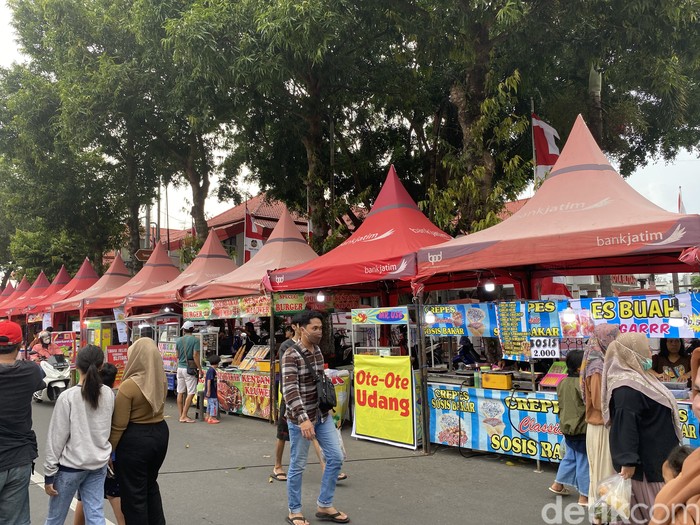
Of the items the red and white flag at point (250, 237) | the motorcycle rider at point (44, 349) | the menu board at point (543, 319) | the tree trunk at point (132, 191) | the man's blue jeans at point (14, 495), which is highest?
the tree trunk at point (132, 191)

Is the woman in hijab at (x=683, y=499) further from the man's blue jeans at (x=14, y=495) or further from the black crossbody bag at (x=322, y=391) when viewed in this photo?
the man's blue jeans at (x=14, y=495)

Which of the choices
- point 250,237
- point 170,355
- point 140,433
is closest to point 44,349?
point 170,355

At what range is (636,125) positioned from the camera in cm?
1365

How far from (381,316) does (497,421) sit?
2147 mm

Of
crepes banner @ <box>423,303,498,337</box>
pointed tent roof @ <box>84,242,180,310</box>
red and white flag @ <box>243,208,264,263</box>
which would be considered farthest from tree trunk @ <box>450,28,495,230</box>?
pointed tent roof @ <box>84,242,180,310</box>

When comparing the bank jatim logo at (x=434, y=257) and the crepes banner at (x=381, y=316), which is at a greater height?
the bank jatim logo at (x=434, y=257)

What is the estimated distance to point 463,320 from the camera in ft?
22.3

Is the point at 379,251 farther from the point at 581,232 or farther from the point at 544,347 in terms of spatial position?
the point at 581,232

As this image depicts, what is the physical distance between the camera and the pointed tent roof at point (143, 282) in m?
14.6

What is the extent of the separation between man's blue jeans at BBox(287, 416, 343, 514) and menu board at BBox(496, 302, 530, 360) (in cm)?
282

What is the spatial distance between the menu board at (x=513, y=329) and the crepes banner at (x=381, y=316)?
1317 millimetres

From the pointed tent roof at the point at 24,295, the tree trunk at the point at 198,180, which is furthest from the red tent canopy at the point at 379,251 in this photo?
the pointed tent roof at the point at 24,295

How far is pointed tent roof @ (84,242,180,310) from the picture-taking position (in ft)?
47.8

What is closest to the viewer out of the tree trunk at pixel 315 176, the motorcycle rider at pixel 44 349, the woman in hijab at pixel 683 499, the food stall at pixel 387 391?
the woman in hijab at pixel 683 499
